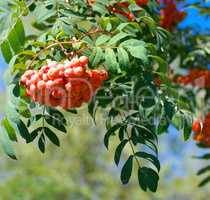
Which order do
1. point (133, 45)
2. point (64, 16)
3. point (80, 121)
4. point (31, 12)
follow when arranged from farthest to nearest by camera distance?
point (80, 121)
point (31, 12)
point (64, 16)
point (133, 45)

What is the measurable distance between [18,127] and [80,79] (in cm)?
31

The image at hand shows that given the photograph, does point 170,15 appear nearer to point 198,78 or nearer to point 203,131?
point 198,78

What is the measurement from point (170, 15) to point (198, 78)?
38 centimetres

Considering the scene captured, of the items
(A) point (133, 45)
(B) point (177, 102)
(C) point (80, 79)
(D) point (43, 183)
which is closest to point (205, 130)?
(B) point (177, 102)

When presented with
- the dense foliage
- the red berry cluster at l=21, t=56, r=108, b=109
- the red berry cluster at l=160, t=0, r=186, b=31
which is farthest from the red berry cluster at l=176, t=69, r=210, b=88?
the red berry cluster at l=21, t=56, r=108, b=109

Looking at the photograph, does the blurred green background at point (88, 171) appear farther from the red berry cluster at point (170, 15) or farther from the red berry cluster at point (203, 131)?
the red berry cluster at point (203, 131)

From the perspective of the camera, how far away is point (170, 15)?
3.45m

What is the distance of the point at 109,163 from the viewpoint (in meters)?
13.0

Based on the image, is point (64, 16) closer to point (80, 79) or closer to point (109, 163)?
point (80, 79)

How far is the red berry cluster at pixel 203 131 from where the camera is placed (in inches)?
111

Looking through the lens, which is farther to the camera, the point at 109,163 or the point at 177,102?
the point at 109,163

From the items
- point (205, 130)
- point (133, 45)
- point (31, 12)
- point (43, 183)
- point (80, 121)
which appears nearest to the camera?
point (133, 45)

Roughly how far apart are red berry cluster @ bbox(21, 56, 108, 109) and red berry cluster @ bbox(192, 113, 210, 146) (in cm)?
84

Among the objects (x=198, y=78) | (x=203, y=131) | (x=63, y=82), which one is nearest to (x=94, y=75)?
(x=63, y=82)
